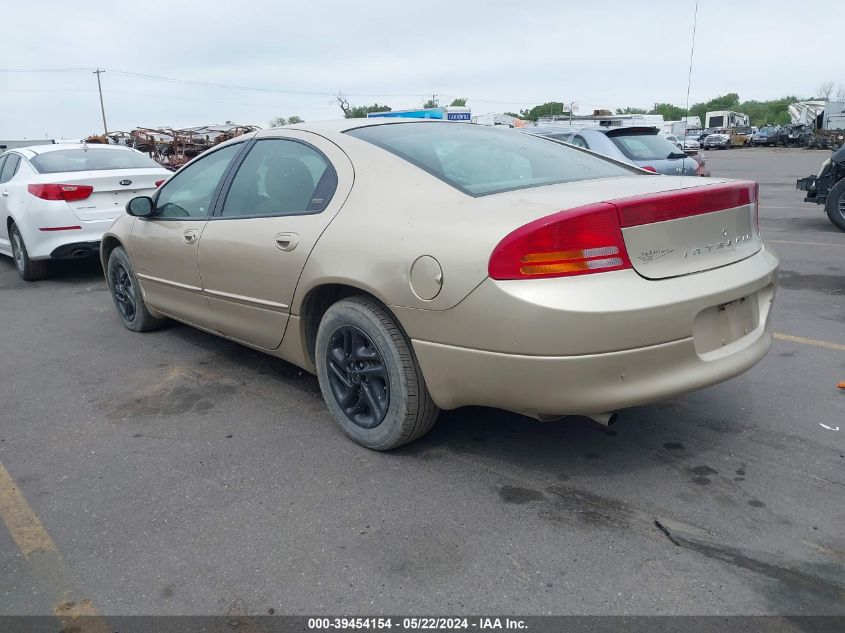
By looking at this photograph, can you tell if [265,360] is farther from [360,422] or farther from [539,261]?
[539,261]

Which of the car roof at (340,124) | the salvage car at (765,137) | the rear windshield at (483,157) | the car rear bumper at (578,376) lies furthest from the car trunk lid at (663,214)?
the salvage car at (765,137)

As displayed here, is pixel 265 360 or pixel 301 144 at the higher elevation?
pixel 301 144

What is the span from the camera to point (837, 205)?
9188mm

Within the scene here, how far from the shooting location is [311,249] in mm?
3238

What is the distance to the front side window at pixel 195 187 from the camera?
13.6 ft

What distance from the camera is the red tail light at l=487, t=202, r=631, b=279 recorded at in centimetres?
247

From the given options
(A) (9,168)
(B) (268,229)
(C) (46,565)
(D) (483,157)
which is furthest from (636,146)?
(C) (46,565)

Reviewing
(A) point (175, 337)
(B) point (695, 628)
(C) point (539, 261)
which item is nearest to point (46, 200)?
(A) point (175, 337)

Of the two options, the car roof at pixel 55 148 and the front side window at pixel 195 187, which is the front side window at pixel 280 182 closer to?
the front side window at pixel 195 187

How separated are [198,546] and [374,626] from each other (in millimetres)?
813

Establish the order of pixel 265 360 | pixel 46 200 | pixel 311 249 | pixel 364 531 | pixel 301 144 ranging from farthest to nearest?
pixel 46 200 → pixel 265 360 → pixel 301 144 → pixel 311 249 → pixel 364 531

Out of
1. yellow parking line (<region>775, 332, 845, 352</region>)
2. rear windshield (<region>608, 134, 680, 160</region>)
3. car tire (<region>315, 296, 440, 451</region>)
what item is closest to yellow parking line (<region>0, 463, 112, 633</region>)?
car tire (<region>315, 296, 440, 451</region>)

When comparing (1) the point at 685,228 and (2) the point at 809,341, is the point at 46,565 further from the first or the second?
(2) the point at 809,341

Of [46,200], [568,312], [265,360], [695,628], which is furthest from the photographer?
[46,200]
